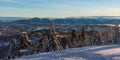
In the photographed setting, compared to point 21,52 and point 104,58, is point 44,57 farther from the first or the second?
point 21,52

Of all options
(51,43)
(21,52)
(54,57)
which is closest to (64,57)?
(54,57)

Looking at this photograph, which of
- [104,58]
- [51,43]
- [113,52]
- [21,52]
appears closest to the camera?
[104,58]

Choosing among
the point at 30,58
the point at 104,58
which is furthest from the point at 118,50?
the point at 30,58

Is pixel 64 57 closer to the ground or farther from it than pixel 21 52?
farther from it

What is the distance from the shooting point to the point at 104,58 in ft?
49.8

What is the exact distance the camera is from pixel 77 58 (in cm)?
1541

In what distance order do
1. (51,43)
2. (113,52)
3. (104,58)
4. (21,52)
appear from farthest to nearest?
(21,52) → (51,43) → (113,52) → (104,58)

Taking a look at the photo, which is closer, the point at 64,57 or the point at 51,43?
the point at 64,57

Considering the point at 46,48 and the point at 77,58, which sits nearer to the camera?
the point at 77,58

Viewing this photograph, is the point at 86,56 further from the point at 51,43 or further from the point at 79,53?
the point at 51,43

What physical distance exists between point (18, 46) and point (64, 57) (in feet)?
98.9

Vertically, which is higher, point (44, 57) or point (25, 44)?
point (44, 57)

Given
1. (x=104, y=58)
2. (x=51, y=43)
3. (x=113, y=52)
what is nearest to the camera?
(x=104, y=58)

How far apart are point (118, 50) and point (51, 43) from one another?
24.1m
